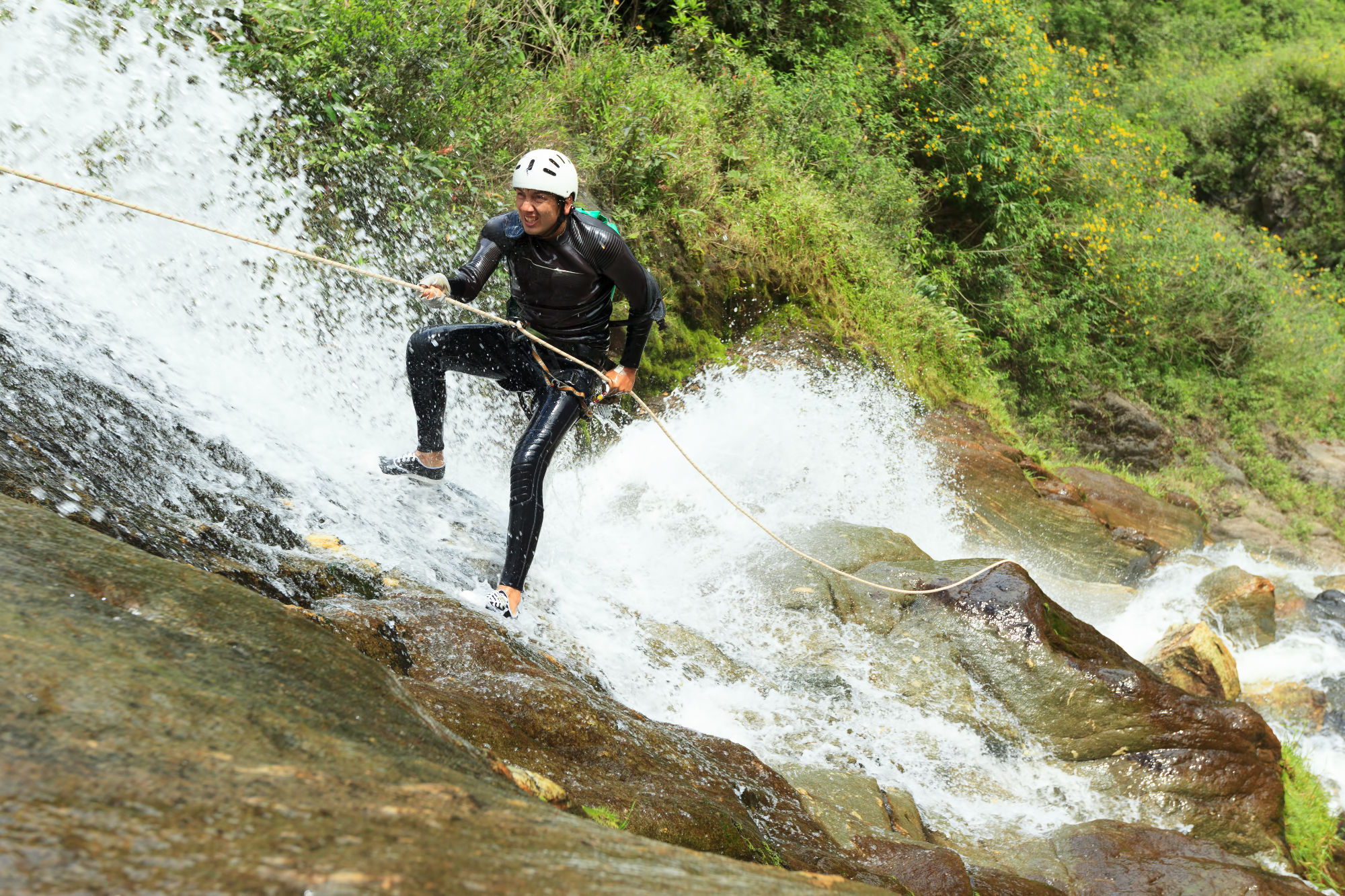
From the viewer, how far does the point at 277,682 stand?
72.9 inches

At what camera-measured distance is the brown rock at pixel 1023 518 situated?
28.1 feet

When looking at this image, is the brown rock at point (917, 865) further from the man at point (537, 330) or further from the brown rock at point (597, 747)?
the man at point (537, 330)

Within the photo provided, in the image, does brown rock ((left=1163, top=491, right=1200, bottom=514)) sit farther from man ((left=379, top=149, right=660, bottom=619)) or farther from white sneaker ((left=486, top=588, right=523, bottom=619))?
white sneaker ((left=486, top=588, right=523, bottom=619))

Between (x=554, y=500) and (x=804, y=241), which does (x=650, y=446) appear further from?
(x=804, y=241)

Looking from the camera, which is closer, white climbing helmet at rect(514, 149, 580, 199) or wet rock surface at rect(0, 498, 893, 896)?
wet rock surface at rect(0, 498, 893, 896)

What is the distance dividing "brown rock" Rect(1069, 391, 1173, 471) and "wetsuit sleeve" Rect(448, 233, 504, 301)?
11204mm

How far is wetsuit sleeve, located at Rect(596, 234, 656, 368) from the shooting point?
4.31 m

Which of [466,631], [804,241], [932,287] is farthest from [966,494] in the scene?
[466,631]

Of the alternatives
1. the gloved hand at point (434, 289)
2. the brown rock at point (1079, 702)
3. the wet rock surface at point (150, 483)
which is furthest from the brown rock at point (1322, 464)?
the wet rock surface at point (150, 483)

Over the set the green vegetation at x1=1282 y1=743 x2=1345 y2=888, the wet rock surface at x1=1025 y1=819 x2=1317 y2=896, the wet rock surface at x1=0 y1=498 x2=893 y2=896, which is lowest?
the green vegetation at x1=1282 y1=743 x2=1345 y2=888

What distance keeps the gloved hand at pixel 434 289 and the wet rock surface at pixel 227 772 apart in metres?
2.15

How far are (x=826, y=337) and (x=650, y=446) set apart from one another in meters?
2.51

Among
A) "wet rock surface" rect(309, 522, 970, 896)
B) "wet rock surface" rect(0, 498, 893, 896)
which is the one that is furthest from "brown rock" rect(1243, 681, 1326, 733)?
"wet rock surface" rect(0, 498, 893, 896)

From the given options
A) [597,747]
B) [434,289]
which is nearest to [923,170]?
[434,289]
